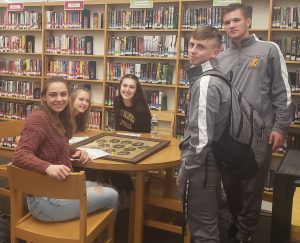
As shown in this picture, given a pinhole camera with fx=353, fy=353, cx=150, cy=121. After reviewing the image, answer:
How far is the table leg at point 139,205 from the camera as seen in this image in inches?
91.9

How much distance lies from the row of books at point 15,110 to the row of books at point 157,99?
1.78 m

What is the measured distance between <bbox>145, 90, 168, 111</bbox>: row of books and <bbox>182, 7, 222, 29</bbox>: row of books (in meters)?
0.84

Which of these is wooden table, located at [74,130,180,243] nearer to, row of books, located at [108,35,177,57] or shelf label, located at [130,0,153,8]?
row of books, located at [108,35,177,57]

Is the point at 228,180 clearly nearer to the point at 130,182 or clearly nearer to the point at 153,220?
the point at 153,220

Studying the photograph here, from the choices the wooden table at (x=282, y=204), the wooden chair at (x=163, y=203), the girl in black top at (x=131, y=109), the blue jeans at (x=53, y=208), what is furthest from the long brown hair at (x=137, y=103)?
the wooden table at (x=282, y=204)

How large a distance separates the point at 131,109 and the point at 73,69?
1.80m

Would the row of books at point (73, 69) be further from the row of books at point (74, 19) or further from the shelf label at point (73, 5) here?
the shelf label at point (73, 5)

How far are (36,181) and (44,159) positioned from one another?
0.38 metres

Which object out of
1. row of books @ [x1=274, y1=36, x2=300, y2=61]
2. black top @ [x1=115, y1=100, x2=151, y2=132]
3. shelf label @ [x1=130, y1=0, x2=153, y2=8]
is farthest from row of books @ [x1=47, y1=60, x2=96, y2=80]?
row of books @ [x1=274, y1=36, x2=300, y2=61]

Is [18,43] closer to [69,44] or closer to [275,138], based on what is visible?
[69,44]

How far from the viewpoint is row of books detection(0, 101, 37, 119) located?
199 inches

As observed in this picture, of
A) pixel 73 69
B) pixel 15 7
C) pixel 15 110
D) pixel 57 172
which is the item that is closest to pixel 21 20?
pixel 15 7

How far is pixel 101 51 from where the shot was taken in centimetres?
473

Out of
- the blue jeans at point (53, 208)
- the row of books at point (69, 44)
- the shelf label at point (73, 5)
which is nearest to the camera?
the blue jeans at point (53, 208)
